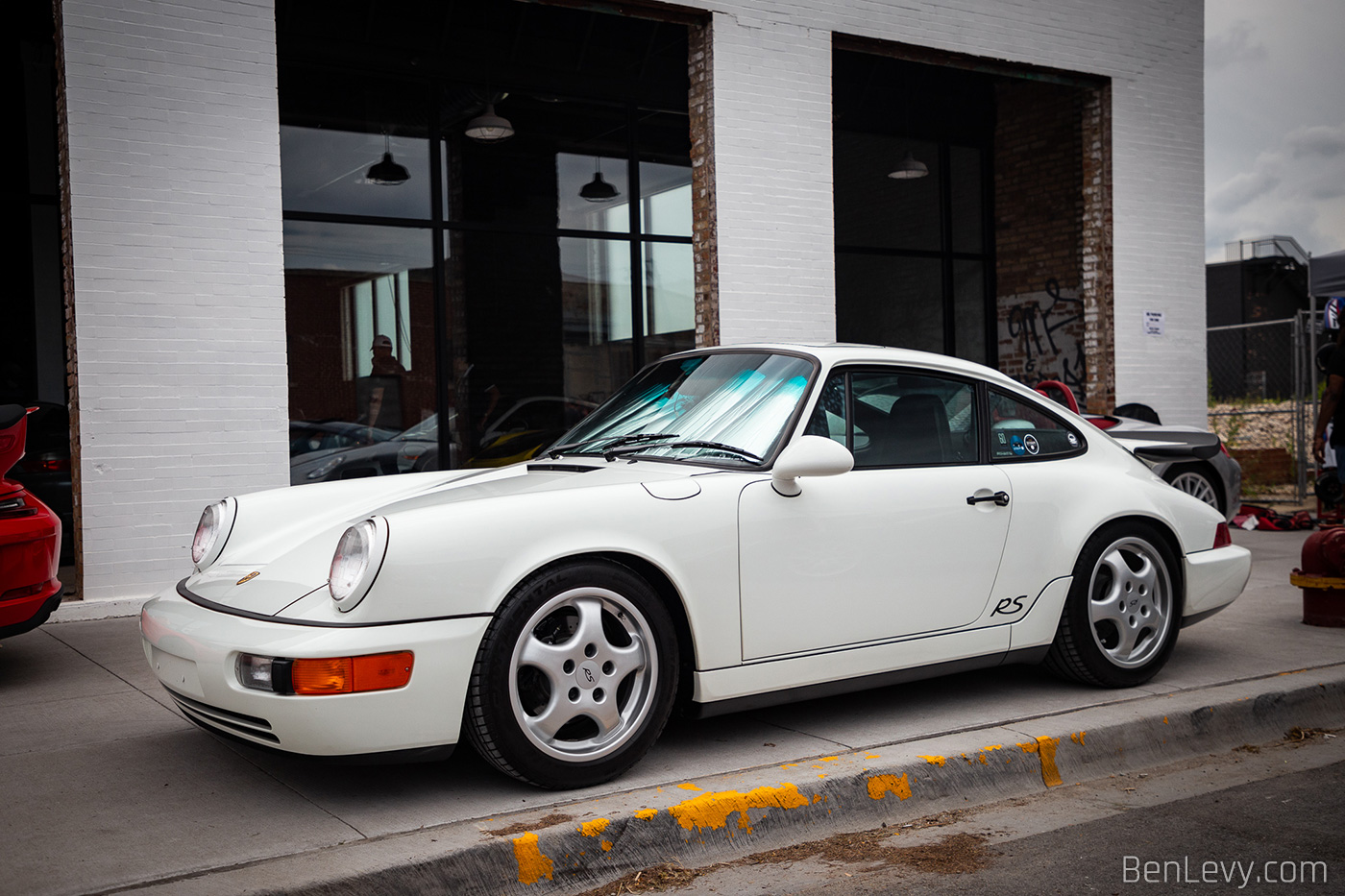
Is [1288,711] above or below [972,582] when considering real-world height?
below

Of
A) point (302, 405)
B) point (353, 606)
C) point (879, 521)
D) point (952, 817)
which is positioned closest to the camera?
point (353, 606)

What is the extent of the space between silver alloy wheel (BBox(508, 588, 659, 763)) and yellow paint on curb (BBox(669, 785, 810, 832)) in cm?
33

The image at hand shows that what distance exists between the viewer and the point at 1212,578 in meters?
4.85

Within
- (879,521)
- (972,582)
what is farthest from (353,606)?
(972,582)

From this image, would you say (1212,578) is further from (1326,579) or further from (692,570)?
(692,570)

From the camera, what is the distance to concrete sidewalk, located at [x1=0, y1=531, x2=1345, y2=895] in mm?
2951

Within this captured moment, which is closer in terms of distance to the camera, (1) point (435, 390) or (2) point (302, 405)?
(2) point (302, 405)

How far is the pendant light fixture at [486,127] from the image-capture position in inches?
435

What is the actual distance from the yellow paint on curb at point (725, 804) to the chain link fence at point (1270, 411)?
38.5 ft

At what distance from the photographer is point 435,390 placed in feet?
35.5

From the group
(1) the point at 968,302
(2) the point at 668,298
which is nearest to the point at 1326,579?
(2) the point at 668,298

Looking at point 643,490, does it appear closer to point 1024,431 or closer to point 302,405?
point 1024,431

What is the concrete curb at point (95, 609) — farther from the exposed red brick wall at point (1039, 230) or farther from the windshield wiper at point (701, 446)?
Answer: the exposed red brick wall at point (1039, 230)

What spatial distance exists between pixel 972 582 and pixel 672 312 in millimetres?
8405
